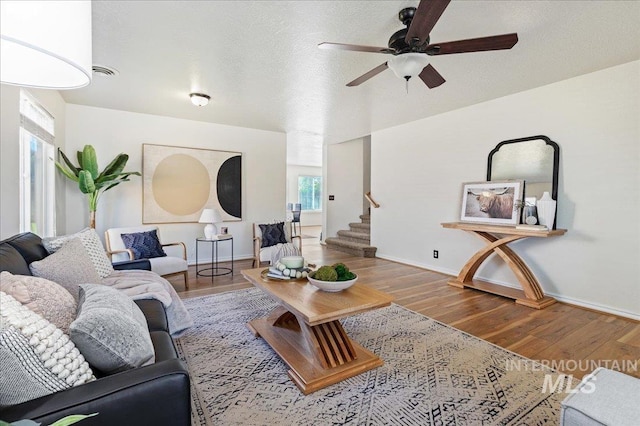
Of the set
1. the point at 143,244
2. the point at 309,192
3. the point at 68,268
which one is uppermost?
the point at 309,192

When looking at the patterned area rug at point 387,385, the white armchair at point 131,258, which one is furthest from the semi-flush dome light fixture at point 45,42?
the white armchair at point 131,258

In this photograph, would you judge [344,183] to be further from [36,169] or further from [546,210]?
[36,169]

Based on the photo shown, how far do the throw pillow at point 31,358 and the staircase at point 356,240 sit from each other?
531 centimetres

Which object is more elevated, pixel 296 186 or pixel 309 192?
pixel 296 186

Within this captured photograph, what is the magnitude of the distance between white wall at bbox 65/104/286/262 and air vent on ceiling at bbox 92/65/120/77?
62.8 inches

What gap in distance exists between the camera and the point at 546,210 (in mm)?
3305

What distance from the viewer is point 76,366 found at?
99 cm

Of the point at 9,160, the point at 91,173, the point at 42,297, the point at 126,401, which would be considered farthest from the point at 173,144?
the point at 126,401

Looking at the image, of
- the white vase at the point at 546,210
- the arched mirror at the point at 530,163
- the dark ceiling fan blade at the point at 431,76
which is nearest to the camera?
the dark ceiling fan blade at the point at 431,76

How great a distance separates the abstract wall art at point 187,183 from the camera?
4.84m

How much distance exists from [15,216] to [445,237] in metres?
4.95

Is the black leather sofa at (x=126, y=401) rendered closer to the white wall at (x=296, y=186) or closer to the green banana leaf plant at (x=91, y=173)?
the green banana leaf plant at (x=91, y=173)

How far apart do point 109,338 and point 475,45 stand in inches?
100

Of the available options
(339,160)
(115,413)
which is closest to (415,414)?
(115,413)
